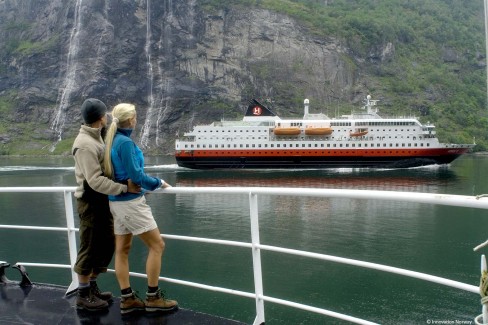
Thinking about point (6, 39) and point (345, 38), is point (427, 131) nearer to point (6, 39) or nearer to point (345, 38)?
point (345, 38)

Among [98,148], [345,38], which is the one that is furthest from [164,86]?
[98,148]

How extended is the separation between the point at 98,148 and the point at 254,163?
40524 millimetres

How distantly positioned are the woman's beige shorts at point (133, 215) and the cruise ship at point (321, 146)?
40.4m

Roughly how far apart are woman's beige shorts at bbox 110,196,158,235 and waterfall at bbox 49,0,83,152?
75818 mm

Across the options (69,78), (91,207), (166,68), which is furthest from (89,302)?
(69,78)

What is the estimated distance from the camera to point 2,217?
18.5 meters

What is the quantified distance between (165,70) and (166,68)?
518 millimetres

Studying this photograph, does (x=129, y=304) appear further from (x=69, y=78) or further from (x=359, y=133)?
(x=69, y=78)

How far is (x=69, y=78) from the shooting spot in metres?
79.5

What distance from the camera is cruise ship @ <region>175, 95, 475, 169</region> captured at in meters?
42.2

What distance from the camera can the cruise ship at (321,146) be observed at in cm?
4222

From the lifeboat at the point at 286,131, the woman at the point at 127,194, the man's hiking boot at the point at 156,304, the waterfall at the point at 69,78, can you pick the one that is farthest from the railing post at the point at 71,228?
the waterfall at the point at 69,78

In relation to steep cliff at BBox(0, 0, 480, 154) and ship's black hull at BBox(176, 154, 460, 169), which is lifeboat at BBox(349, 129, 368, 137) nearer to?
ship's black hull at BBox(176, 154, 460, 169)

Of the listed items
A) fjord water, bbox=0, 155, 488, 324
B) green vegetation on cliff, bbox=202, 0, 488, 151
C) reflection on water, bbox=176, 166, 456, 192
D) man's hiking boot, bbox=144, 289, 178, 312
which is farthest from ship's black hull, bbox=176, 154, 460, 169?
man's hiking boot, bbox=144, 289, 178, 312
